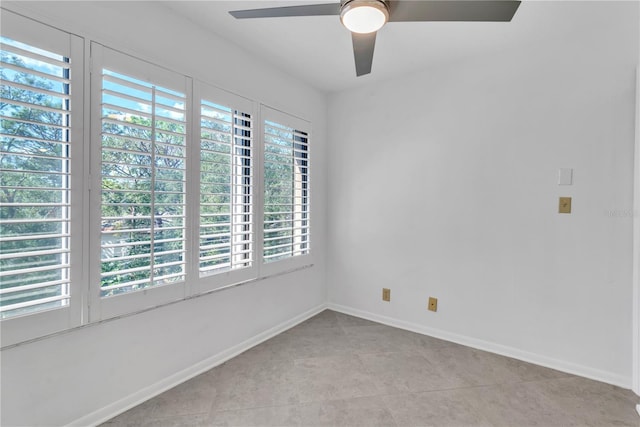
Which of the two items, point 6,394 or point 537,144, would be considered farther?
point 537,144

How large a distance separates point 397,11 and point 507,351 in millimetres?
2531

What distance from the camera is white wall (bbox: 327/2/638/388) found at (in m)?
1.98

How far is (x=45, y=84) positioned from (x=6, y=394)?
55.7 inches

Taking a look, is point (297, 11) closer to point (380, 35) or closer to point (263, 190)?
point (380, 35)

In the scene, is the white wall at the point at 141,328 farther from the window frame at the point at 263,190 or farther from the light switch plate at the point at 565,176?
the light switch plate at the point at 565,176

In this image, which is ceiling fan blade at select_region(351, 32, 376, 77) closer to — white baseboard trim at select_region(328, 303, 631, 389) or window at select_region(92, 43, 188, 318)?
window at select_region(92, 43, 188, 318)

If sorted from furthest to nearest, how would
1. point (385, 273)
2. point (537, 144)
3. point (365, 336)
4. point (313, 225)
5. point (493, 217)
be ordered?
point (313, 225) → point (385, 273) → point (365, 336) → point (493, 217) → point (537, 144)

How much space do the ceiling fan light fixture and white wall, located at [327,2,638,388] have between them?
1.07 meters

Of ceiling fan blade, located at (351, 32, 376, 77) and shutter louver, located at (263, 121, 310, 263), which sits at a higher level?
ceiling fan blade, located at (351, 32, 376, 77)

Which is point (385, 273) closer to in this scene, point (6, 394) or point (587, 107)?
point (587, 107)

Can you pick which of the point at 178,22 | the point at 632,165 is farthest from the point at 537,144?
the point at 178,22

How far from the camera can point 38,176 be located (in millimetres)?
1380

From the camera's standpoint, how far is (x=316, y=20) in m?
1.97

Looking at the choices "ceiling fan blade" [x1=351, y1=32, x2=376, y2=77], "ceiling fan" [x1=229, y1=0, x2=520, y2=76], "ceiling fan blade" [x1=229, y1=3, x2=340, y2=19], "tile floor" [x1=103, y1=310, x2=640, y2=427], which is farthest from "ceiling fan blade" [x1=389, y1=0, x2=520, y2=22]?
"tile floor" [x1=103, y1=310, x2=640, y2=427]
